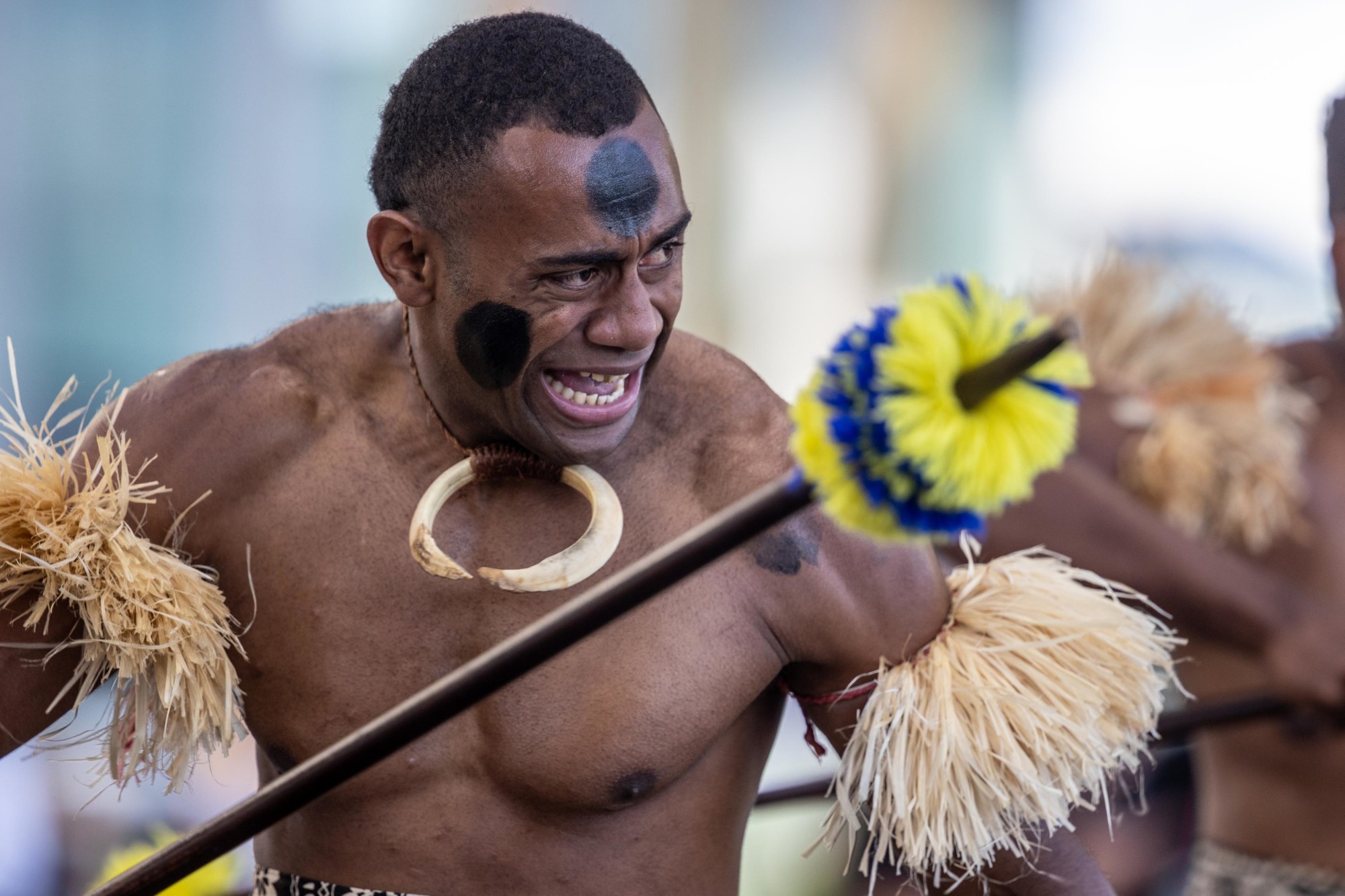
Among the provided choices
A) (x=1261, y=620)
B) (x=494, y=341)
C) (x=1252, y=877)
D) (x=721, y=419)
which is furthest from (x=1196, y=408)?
(x=494, y=341)

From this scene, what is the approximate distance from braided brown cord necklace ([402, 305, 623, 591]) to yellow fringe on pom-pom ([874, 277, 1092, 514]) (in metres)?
0.68

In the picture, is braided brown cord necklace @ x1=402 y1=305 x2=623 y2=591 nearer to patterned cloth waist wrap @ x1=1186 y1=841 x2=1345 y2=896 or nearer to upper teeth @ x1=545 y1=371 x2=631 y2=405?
upper teeth @ x1=545 y1=371 x2=631 y2=405

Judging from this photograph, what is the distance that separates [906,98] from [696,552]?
5267mm

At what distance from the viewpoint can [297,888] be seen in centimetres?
171

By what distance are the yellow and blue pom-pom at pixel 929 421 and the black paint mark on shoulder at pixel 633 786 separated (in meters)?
0.64

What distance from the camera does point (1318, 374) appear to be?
2.85m

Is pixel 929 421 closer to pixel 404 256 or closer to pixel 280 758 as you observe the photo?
pixel 404 256

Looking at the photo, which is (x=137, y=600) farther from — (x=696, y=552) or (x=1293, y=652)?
(x=1293, y=652)

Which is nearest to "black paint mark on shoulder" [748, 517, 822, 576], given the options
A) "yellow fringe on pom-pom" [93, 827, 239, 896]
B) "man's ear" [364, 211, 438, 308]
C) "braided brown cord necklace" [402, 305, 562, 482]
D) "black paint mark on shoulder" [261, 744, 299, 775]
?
"braided brown cord necklace" [402, 305, 562, 482]

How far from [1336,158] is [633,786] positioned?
141 cm

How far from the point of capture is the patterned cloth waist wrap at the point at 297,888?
168 centimetres

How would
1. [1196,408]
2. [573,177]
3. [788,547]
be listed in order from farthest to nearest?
[1196,408] < [788,547] < [573,177]

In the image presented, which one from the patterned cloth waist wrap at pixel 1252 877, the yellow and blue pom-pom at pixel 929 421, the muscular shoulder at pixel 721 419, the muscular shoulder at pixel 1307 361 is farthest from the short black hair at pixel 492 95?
the patterned cloth waist wrap at pixel 1252 877

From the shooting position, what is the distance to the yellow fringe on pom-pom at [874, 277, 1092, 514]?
104 cm
